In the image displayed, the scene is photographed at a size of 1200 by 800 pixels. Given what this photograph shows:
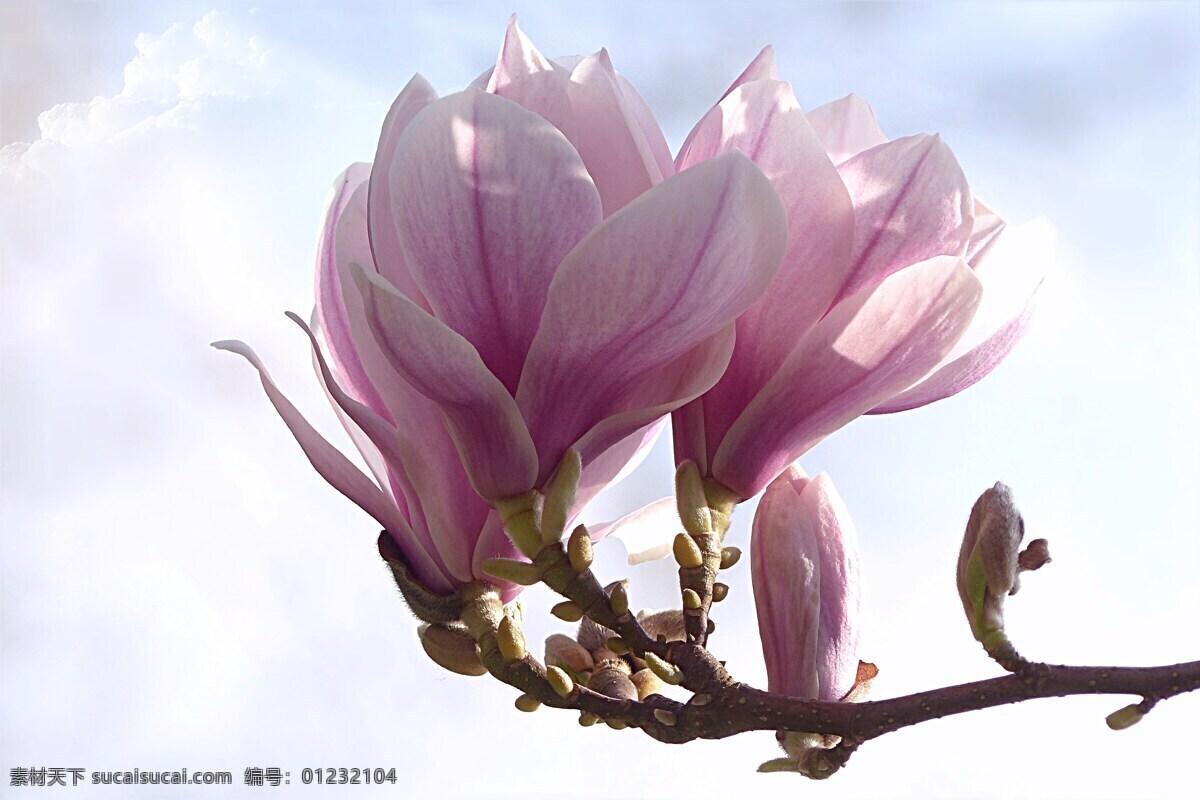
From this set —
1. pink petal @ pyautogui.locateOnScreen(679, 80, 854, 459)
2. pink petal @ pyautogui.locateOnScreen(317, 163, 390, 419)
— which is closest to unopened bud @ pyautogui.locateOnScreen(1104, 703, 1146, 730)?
pink petal @ pyautogui.locateOnScreen(679, 80, 854, 459)

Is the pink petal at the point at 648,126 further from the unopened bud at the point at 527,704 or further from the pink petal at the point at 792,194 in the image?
the unopened bud at the point at 527,704

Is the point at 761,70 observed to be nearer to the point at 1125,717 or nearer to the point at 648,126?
the point at 648,126

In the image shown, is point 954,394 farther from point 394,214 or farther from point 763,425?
point 394,214

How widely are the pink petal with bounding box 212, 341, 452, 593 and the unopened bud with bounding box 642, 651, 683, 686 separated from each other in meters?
→ 0.08

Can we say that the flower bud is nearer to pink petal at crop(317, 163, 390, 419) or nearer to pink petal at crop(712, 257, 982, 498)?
pink petal at crop(712, 257, 982, 498)

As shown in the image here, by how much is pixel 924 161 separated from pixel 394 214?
5.9 inches

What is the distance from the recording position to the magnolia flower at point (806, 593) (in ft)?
1.18

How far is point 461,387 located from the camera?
0.96ft

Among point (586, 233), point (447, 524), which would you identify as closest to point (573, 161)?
point (586, 233)

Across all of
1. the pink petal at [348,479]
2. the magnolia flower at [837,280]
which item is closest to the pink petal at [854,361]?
the magnolia flower at [837,280]

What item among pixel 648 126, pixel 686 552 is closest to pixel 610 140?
pixel 648 126

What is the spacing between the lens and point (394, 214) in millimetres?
295

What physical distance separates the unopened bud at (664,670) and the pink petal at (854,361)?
Answer: 0.06m

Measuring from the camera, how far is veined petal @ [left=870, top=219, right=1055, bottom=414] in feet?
1.12
